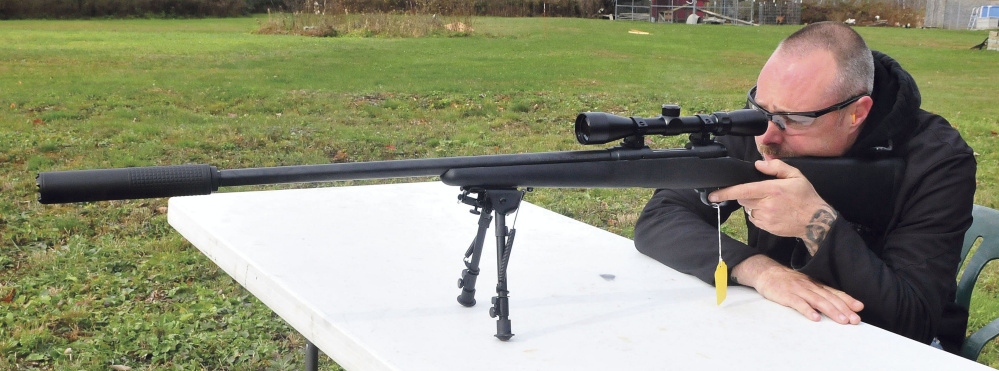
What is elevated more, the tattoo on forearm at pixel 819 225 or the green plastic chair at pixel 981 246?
the tattoo on forearm at pixel 819 225

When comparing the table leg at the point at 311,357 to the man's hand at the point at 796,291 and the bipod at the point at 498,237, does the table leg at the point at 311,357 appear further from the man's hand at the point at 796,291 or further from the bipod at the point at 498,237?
the man's hand at the point at 796,291

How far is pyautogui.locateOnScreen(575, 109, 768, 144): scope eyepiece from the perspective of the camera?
2051 mm

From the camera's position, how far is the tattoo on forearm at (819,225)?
2.30m

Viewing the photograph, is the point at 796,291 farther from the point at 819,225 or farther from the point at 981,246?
the point at 981,246

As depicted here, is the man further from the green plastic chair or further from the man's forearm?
the green plastic chair

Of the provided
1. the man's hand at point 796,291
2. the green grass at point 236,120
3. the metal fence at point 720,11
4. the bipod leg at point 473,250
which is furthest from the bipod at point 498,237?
the metal fence at point 720,11

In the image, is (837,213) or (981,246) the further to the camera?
(981,246)

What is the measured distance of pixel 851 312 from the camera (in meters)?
2.16

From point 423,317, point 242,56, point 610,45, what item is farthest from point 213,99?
point 610,45

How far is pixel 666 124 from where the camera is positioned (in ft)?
7.18

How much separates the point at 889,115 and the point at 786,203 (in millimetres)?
539

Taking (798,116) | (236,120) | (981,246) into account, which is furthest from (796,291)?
(236,120)

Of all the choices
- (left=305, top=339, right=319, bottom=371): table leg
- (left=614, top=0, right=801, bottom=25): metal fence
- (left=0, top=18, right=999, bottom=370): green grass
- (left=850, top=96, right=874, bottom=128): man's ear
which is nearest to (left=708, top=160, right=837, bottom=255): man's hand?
(left=850, top=96, right=874, bottom=128): man's ear

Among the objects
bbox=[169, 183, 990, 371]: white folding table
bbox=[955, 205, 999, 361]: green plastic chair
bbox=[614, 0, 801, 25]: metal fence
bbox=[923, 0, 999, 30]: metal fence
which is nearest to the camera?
bbox=[169, 183, 990, 371]: white folding table
